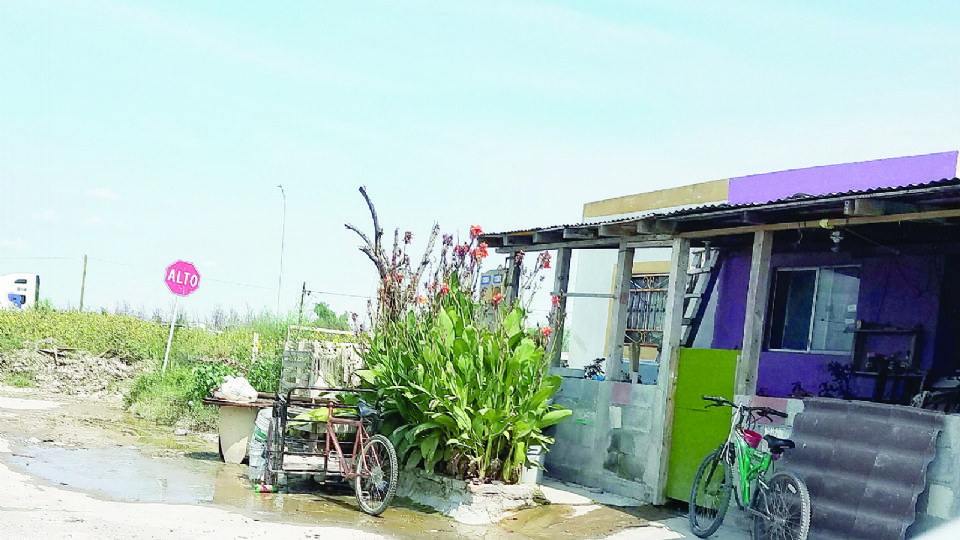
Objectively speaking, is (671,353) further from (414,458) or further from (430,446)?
(414,458)

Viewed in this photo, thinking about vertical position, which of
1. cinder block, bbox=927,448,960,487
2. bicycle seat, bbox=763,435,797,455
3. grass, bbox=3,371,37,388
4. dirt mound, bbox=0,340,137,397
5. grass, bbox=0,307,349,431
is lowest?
grass, bbox=3,371,37,388

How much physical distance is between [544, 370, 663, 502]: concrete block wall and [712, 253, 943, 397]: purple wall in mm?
2590

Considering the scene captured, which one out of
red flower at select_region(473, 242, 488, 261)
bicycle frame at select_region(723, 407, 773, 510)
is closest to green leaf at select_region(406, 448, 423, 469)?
red flower at select_region(473, 242, 488, 261)

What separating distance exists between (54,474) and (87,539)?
403 centimetres

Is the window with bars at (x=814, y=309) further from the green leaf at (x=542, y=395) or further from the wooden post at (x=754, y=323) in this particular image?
the green leaf at (x=542, y=395)

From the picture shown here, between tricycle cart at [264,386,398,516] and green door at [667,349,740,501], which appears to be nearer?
tricycle cart at [264,386,398,516]

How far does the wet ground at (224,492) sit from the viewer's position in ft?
30.1

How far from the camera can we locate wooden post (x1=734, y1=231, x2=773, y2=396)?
31.8 feet

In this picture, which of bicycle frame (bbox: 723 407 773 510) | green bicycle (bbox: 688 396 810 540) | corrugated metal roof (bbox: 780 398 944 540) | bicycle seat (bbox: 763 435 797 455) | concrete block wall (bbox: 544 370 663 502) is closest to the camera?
corrugated metal roof (bbox: 780 398 944 540)

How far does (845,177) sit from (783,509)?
7.41 m

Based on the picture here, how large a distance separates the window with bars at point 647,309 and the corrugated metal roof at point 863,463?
342 inches

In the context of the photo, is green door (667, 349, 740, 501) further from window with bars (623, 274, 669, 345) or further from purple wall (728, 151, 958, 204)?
window with bars (623, 274, 669, 345)

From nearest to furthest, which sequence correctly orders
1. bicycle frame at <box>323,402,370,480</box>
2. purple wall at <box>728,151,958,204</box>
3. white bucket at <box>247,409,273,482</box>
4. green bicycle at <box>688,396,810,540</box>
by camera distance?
green bicycle at <box>688,396,810,540</box>, bicycle frame at <box>323,402,370,480</box>, white bucket at <box>247,409,273,482</box>, purple wall at <box>728,151,958,204</box>

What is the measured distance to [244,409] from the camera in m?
12.5
